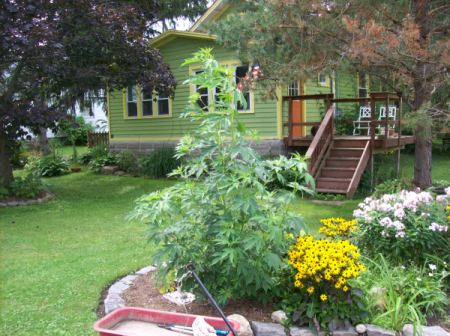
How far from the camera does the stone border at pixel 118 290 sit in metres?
4.14

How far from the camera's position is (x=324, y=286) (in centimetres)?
357

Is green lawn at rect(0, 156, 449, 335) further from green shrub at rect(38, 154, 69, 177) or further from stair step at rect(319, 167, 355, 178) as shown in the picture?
green shrub at rect(38, 154, 69, 177)

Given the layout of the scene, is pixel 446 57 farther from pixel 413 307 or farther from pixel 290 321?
pixel 290 321

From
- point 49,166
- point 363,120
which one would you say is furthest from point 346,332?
point 49,166

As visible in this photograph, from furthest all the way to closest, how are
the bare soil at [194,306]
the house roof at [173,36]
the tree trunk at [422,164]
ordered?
the house roof at [173,36]
the tree trunk at [422,164]
the bare soil at [194,306]

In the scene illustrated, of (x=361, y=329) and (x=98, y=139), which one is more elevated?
(x=98, y=139)

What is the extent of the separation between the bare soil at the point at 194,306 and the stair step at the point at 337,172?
23.1ft

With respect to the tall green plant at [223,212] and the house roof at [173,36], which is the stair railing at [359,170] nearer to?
the house roof at [173,36]

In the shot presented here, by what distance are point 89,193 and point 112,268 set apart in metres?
6.75

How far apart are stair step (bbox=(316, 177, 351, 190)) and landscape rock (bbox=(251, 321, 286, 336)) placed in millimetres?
7113

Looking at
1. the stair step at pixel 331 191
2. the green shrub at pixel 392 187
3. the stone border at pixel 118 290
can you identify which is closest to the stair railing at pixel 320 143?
the stair step at pixel 331 191

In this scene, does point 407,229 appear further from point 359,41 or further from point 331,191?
point 331,191

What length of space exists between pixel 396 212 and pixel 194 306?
200 cm

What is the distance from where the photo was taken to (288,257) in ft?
12.6
